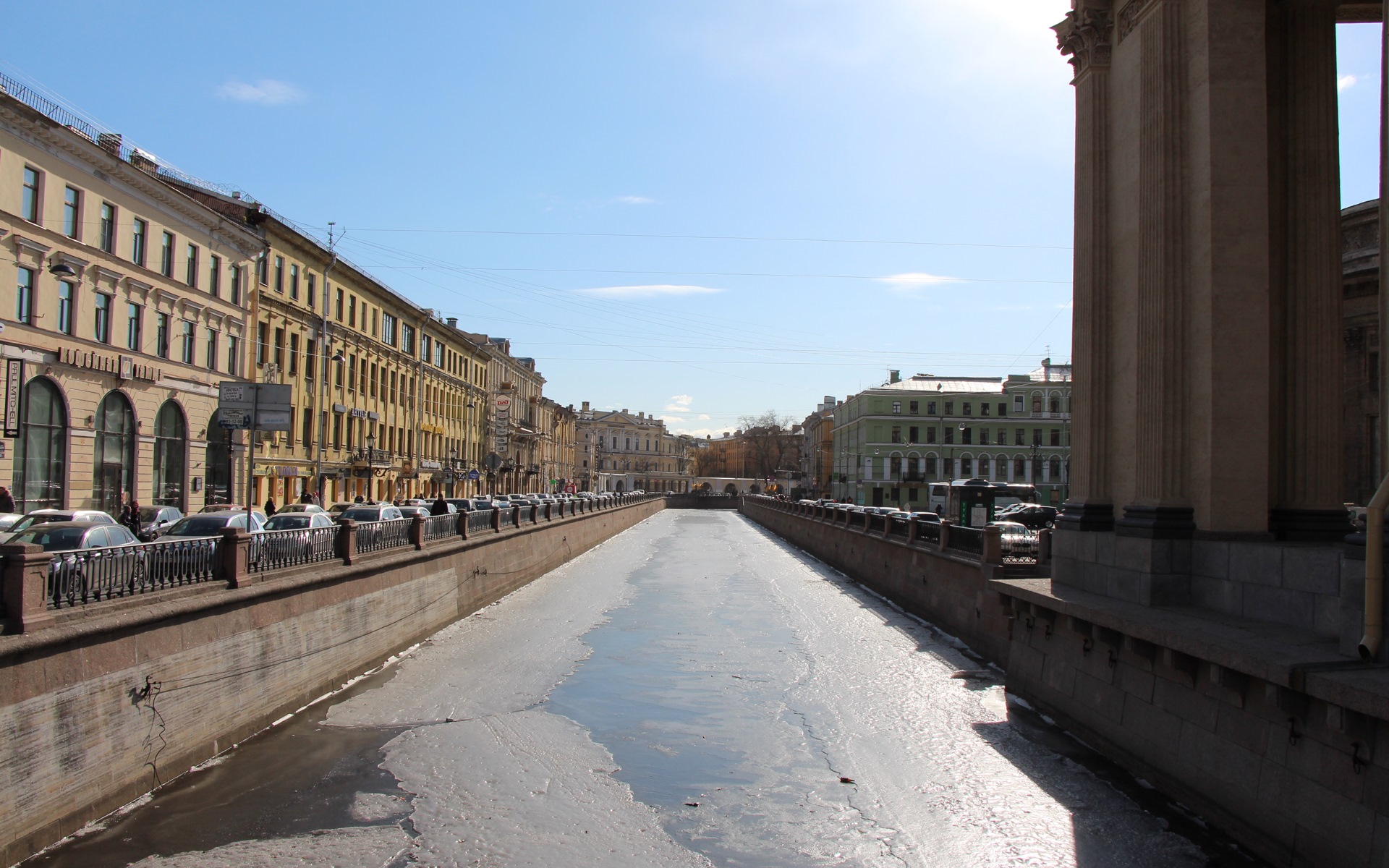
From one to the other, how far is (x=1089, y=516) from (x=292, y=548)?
1169 centimetres

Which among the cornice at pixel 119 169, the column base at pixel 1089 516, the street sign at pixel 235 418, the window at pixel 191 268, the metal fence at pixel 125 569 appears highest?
the cornice at pixel 119 169

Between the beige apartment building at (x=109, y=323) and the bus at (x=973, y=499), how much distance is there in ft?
79.7

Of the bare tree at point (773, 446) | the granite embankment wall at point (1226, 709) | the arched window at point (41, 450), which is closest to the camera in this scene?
the granite embankment wall at point (1226, 709)

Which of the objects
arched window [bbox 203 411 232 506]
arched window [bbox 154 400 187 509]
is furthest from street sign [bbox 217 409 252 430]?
arched window [bbox 203 411 232 506]

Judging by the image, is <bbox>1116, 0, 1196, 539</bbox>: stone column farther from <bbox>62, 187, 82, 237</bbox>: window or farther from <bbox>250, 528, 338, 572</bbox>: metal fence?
<bbox>62, 187, 82, 237</bbox>: window

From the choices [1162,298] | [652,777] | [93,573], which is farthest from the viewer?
[1162,298]

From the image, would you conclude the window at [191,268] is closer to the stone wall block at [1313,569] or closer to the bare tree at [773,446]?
the stone wall block at [1313,569]

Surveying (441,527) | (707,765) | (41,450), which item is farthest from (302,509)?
(707,765)

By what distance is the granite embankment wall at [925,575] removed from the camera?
18859 mm

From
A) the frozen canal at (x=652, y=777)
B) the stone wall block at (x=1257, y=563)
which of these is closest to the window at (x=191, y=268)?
the frozen canal at (x=652, y=777)

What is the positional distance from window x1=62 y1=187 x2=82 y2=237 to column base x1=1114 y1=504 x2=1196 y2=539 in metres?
28.6

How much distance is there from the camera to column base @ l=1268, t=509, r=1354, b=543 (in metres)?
12.3

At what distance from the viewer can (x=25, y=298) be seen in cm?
2634

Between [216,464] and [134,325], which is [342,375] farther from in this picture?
[134,325]
